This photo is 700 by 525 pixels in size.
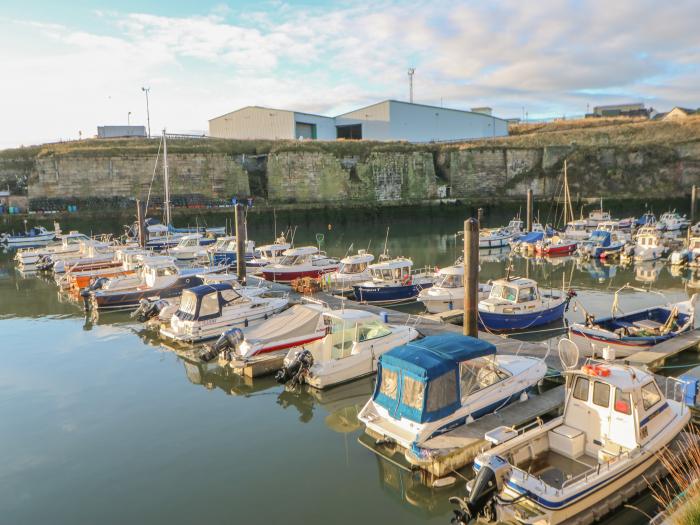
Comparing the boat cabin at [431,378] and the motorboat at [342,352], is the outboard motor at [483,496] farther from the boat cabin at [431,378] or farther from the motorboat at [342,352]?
the motorboat at [342,352]

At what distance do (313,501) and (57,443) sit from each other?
606cm

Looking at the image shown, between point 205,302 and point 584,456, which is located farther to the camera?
point 205,302

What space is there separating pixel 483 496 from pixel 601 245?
3089 cm

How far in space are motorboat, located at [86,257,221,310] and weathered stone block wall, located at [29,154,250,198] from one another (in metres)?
29.4

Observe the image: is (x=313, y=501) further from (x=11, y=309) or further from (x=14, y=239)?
(x=14, y=239)

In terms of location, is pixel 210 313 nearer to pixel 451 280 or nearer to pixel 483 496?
pixel 451 280

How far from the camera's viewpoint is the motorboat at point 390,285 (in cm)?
2248

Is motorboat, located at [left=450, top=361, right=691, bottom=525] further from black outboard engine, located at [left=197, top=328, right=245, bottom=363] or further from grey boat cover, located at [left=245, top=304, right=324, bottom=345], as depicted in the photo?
black outboard engine, located at [left=197, top=328, right=245, bottom=363]

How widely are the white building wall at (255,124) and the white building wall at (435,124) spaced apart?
47.3ft

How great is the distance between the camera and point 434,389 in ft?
32.5

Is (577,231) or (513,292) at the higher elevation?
(577,231)

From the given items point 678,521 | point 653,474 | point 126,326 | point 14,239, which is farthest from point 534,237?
point 14,239

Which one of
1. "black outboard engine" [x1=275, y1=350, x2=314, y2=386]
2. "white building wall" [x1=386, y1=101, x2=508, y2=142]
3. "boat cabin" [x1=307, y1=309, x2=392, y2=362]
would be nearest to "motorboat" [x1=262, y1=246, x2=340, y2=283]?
"boat cabin" [x1=307, y1=309, x2=392, y2=362]

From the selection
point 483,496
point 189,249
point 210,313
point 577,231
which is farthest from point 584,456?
point 577,231
